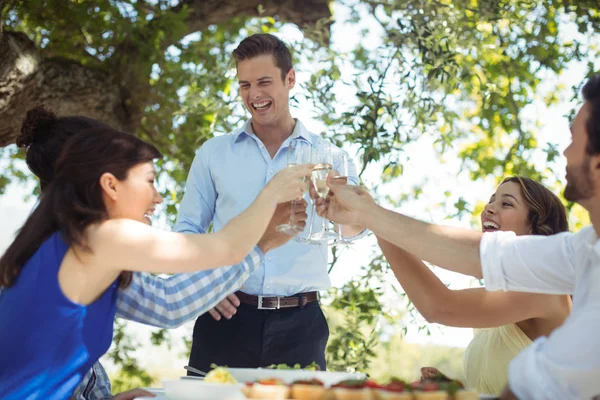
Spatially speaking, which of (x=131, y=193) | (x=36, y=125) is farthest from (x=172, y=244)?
(x=36, y=125)

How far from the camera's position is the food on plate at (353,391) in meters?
1.73

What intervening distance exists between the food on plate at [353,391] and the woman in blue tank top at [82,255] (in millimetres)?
598

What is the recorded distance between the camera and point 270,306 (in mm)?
3225

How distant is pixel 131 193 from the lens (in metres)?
2.21

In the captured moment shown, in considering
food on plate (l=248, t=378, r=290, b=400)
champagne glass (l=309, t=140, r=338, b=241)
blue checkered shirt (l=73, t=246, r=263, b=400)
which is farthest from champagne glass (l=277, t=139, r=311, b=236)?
food on plate (l=248, t=378, r=290, b=400)

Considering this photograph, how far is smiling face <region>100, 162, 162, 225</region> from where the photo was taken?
2.18 meters

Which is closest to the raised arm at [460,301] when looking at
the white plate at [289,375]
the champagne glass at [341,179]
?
the champagne glass at [341,179]

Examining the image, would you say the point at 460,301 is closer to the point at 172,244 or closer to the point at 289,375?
the point at 289,375

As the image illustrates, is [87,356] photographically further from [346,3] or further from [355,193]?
[346,3]

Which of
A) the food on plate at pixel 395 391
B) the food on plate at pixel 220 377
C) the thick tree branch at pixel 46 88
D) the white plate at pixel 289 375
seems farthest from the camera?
the thick tree branch at pixel 46 88

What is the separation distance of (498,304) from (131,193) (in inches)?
60.2

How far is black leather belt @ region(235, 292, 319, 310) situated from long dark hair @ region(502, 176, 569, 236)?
106 cm

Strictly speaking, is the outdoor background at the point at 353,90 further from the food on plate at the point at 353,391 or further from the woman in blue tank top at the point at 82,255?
the food on plate at the point at 353,391

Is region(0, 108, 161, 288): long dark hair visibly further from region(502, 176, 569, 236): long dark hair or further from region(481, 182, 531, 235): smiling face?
region(502, 176, 569, 236): long dark hair
